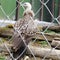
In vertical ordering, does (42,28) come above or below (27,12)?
below

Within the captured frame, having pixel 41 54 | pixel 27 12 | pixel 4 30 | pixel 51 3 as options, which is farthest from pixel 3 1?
pixel 41 54

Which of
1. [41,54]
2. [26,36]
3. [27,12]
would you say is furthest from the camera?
[27,12]

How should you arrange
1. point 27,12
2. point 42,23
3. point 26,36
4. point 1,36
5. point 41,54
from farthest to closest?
point 42,23
point 1,36
point 27,12
point 26,36
point 41,54

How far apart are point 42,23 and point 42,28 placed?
0.43 metres

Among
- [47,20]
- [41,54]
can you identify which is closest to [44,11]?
[47,20]

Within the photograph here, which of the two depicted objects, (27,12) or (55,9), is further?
(55,9)

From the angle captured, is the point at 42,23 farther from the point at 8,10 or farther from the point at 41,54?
the point at 41,54

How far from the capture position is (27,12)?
395 cm

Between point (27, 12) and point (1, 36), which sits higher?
point (27, 12)

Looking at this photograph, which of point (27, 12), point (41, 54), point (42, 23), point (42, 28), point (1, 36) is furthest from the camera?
point (42, 23)

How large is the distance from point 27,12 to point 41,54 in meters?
1.06

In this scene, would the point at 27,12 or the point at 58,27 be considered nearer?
the point at 27,12

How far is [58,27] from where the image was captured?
16.1 ft

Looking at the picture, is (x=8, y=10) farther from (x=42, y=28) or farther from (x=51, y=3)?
(x=51, y=3)
